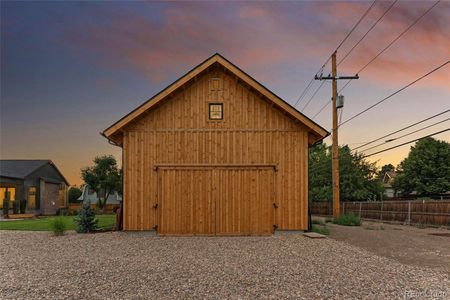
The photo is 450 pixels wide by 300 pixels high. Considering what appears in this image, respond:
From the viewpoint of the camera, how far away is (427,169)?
174ft

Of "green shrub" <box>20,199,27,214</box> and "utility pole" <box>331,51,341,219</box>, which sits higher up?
"utility pole" <box>331,51,341,219</box>

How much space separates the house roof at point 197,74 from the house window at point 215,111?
1.43 m

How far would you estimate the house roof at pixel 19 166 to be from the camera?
3714 cm

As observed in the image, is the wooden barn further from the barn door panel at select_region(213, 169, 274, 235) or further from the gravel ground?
the gravel ground

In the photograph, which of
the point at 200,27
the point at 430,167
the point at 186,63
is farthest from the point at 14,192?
the point at 430,167

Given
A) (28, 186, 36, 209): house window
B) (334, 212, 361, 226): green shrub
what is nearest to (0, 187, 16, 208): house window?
(28, 186, 36, 209): house window

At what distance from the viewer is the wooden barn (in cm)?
1739

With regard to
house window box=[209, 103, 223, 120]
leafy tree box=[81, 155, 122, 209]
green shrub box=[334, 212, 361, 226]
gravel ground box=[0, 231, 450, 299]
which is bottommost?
green shrub box=[334, 212, 361, 226]

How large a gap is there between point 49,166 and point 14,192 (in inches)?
232

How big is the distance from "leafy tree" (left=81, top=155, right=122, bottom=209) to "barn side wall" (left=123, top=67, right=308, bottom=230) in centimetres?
2841

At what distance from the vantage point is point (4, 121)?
25.3 metres

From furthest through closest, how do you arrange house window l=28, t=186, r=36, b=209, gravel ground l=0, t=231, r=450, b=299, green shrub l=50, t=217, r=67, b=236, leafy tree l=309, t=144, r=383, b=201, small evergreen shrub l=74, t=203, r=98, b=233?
1. leafy tree l=309, t=144, r=383, b=201
2. house window l=28, t=186, r=36, b=209
3. small evergreen shrub l=74, t=203, r=98, b=233
4. green shrub l=50, t=217, r=67, b=236
5. gravel ground l=0, t=231, r=450, b=299

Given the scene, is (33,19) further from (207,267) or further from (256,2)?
(207,267)

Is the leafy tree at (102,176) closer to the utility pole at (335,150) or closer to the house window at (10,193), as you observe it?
the house window at (10,193)
